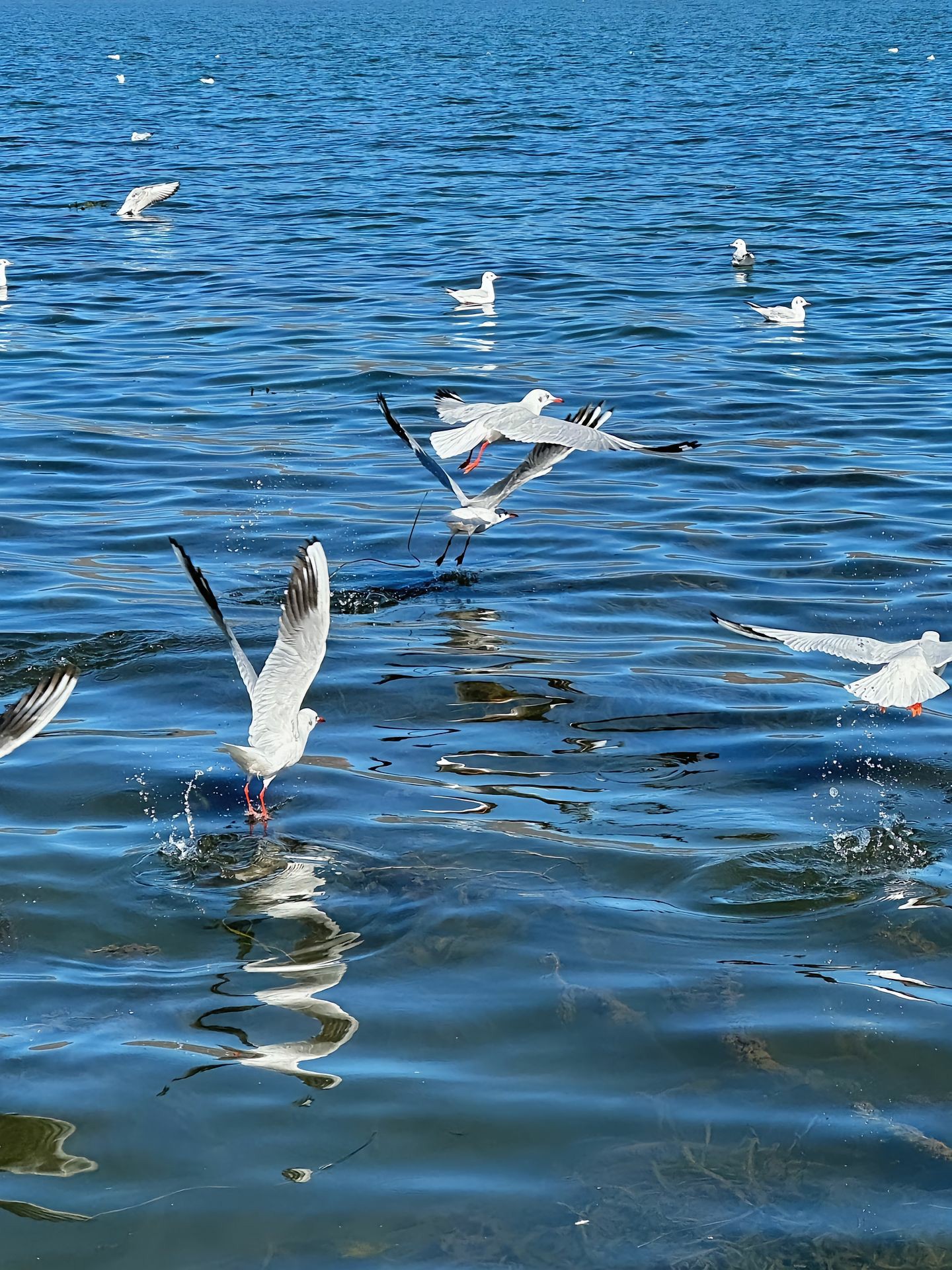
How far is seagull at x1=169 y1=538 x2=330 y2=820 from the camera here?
6660 millimetres

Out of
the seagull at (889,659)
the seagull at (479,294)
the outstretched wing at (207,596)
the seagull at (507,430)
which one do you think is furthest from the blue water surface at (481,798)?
the outstretched wing at (207,596)

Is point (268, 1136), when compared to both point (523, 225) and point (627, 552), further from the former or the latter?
point (523, 225)

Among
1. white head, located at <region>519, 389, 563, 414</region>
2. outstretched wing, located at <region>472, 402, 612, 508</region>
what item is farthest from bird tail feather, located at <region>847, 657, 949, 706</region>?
white head, located at <region>519, 389, 563, 414</region>

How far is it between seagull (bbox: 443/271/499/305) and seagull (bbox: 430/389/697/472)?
8.05 m

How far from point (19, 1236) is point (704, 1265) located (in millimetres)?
1717

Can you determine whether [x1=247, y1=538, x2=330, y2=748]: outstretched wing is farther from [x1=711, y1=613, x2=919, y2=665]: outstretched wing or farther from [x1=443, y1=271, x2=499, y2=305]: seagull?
[x1=443, y1=271, x2=499, y2=305]: seagull

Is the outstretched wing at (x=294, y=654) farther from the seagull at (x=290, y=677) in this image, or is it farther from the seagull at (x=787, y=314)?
the seagull at (x=787, y=314)

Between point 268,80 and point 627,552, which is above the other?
point 268,80

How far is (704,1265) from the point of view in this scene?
13.6ft

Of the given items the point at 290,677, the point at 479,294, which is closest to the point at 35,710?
the point at 290,677

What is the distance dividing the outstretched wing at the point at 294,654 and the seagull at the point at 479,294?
1318 cm

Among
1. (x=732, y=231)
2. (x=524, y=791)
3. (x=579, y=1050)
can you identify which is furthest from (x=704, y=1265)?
(x=732, y=231)

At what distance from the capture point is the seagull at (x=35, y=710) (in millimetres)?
5996

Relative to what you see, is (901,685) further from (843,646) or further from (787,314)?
(787,314)
